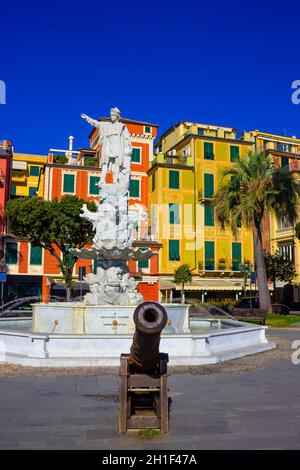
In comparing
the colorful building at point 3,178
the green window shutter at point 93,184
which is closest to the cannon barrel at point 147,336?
the colorful building at point 3,178

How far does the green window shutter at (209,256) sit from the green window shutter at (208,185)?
478 centimetres

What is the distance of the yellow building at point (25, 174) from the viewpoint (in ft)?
178

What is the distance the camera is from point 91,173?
139 feet

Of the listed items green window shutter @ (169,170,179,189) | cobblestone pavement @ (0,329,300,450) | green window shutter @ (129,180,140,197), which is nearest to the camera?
cobblestone pavement @ (0,329,300,450)

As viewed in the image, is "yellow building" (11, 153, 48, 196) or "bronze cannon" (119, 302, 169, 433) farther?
"yellow building" (11, 153, 48, 196)

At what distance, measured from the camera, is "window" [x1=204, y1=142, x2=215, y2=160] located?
44.2 meters

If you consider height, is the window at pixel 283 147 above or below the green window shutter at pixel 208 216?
above

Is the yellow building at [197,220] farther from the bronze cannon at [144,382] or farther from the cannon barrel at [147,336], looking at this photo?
the cannon barrel at [147,336]

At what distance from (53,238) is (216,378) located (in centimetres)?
→ 2369

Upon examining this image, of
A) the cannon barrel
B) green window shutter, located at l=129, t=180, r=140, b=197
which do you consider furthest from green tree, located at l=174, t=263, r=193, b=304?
the cannon barrel

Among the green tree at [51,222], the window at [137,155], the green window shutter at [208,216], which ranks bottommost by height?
the green tree at [51,222]

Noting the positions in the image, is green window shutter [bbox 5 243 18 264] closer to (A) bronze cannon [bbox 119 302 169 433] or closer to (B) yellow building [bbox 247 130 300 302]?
(B) yellow building [bbox 247 130 300 302]

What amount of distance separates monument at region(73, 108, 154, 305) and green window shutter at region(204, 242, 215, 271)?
2672 centimetres

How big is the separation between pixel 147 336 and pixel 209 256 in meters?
37.6
